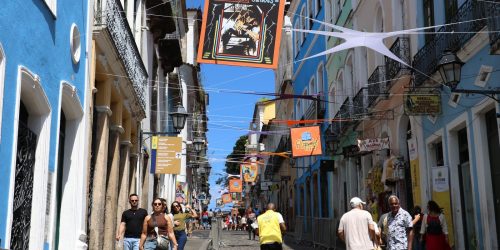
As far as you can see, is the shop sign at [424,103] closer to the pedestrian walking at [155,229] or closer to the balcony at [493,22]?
the balcony at [493,22]

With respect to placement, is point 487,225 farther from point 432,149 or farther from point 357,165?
point 357,165

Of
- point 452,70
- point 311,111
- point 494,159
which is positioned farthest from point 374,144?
point 311,111

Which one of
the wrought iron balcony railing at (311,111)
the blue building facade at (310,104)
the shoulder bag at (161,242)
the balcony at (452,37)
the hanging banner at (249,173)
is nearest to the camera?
the shoulder bag at (161,242)

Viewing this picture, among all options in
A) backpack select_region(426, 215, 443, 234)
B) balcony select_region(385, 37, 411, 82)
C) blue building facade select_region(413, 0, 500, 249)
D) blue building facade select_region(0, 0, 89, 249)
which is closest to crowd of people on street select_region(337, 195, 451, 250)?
backpack select_region(426, 215, 443, 234)

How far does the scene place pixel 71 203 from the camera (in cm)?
1033

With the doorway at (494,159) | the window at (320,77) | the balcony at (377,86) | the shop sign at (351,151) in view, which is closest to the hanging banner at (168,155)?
the shop sign at (351,151)

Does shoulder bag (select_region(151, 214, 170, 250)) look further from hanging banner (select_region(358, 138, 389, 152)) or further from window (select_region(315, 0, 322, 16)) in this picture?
window (select_region(315, 0, 322, 16))

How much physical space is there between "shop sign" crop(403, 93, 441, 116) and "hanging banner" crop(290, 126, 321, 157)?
9899 millimetres

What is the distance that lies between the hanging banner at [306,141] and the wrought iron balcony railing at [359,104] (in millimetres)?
3565

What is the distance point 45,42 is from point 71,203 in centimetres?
317

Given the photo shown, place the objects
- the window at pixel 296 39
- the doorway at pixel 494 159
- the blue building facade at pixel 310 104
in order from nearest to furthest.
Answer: the doorway at pixel 494 159 < the blue building facade at pixel 310 104 < the window at pixel 296 39

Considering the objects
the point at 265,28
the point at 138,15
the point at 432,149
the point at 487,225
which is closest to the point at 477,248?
the point at 487,225

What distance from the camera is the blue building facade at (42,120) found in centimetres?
709

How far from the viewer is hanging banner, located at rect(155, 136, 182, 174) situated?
62.3 feet
